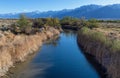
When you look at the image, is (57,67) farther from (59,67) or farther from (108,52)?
(108,52)

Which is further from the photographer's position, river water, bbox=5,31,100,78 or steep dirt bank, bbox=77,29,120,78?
river water, bbox=5,31,100,78

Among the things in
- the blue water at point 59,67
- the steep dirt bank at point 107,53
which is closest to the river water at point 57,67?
the blue water at point 59,67

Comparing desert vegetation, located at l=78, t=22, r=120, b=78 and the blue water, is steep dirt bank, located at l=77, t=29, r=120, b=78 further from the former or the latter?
the blue water

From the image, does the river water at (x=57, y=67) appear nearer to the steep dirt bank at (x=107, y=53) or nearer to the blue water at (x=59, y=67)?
the blue water at (x=59, y=67)

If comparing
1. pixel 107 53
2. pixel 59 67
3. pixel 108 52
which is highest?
pixel 108 52

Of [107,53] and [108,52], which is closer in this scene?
[108,52]

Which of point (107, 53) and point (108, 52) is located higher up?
point (108, 52)

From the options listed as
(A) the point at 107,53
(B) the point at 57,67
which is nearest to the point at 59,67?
(B) the point at 57,67

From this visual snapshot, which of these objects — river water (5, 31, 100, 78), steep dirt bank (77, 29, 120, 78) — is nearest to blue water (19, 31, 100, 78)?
river water (5, 31, 100, 78)

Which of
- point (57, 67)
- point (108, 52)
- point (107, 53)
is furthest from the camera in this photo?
point (57, 67)

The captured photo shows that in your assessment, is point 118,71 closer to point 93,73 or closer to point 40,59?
point 93,73

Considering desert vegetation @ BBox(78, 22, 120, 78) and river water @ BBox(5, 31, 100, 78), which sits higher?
desert vegetation @ BBox(78, 22, 120, 78)
